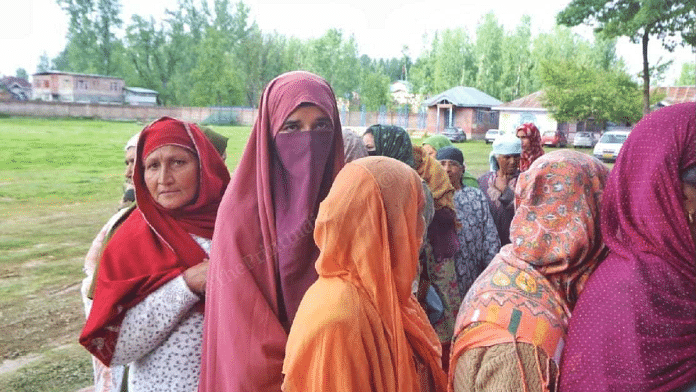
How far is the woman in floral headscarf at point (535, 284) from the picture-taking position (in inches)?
60.6

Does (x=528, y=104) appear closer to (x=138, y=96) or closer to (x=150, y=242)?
(x=138, y=96)

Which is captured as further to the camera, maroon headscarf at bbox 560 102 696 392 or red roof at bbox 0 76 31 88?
red roof at bbox 0 76 31 88

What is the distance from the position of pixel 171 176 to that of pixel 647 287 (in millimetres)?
1493

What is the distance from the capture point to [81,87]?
163ft

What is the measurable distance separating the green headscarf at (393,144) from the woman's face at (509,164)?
1479 mm

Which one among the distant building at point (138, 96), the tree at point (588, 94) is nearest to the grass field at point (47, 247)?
the tree at point (588, 94)

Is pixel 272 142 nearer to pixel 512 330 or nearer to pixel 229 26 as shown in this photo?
pixel 512 330

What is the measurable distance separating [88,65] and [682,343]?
5663 cm

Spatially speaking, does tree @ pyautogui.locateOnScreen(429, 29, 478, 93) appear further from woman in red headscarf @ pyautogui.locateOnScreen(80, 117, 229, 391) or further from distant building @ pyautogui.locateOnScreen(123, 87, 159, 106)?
woman in red headscarf @ pyautogui.locateOnScreen(80, 117, 229, 391)

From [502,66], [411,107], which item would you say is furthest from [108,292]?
[411,107]

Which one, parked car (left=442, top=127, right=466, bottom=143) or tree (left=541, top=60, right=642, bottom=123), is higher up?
tree (left=541, top=60, right=642, bottom=123)

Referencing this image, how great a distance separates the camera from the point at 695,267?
55.9 inches

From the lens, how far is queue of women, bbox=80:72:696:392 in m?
1.43

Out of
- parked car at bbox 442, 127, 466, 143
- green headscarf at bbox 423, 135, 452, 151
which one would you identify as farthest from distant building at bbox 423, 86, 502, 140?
green headscarf at bbox 423, 135, 452, 151
